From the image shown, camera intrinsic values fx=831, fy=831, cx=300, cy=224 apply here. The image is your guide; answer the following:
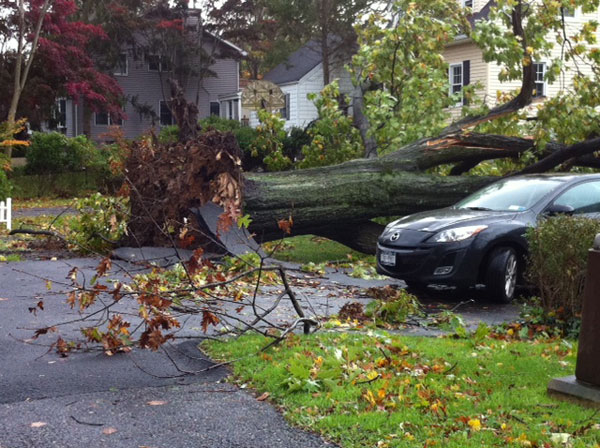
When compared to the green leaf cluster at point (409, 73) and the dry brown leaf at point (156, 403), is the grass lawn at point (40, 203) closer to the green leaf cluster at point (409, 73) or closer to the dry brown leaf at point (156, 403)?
the green leaf cluster at point (409, 73)

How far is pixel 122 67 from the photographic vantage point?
44.7 metres

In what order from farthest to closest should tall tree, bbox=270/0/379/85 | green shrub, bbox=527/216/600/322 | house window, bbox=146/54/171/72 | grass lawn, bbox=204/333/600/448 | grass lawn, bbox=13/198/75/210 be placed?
house window, bbox=146/54/171/72 < tall tree, bbox=270/0/379/85 < grass lawn, bbox=13/198/75/210 < green shrub, bbox=527/216/600/322 < grass lawn, bbox=204/333/600/448

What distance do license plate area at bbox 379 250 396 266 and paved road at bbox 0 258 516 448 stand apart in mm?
3212

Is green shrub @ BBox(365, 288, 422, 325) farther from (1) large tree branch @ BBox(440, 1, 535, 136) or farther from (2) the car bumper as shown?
(1) large tree branch @ BBox(440, 1, 535, 136)

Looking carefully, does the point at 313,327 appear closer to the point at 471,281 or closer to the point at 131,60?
the point at 471,281

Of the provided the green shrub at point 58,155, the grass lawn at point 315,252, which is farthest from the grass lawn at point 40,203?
the grass lawn at point 315,252

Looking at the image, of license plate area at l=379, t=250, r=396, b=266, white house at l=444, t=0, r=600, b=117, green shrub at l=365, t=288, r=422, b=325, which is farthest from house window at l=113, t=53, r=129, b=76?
green shrub at l=365, t=288, r=422, b=325

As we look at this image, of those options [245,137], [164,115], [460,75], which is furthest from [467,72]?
[164,115]

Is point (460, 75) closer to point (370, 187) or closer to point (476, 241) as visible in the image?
point (370, 187)

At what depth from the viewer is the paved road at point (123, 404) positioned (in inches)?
188

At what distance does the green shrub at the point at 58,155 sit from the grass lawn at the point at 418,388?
73.6ft

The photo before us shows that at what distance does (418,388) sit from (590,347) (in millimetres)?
1131

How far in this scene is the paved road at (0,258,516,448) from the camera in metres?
4.78

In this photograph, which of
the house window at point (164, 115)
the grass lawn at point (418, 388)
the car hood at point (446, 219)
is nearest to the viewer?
the grass lawn at point (418, 388)
